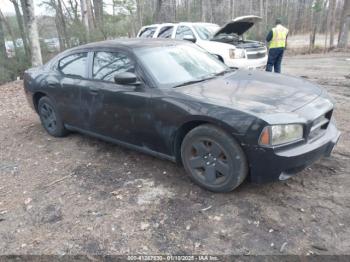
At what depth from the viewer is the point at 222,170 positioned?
3166 mm

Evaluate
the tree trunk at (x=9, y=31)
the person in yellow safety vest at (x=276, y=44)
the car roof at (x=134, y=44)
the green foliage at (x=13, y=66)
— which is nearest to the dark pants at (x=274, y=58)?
the person in yellow safety vest at (x=276, y=44)

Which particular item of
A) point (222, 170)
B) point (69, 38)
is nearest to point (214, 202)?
point (222, 170)

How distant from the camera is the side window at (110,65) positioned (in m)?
3.89

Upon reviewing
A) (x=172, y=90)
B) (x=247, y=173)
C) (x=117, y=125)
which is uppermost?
(x=172, y=90)

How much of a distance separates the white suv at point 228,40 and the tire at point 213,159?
547cm

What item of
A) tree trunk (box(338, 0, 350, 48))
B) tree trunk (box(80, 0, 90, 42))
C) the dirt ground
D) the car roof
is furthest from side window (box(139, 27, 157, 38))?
tree trunk (box(338, 0, 350, 48))

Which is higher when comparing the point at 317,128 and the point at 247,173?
the point at 317,128

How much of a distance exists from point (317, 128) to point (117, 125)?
7.86 ft

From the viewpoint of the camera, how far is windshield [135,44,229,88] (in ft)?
12.0

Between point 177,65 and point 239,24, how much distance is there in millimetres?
5946

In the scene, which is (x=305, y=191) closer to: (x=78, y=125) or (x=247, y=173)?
(x=247, y=173)

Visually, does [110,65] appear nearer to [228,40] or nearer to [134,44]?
[134,44]

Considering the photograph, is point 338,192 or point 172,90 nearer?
point 338,192

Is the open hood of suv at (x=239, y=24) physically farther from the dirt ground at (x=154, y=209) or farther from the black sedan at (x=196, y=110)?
the dirt ground at (x=154, y=209)
